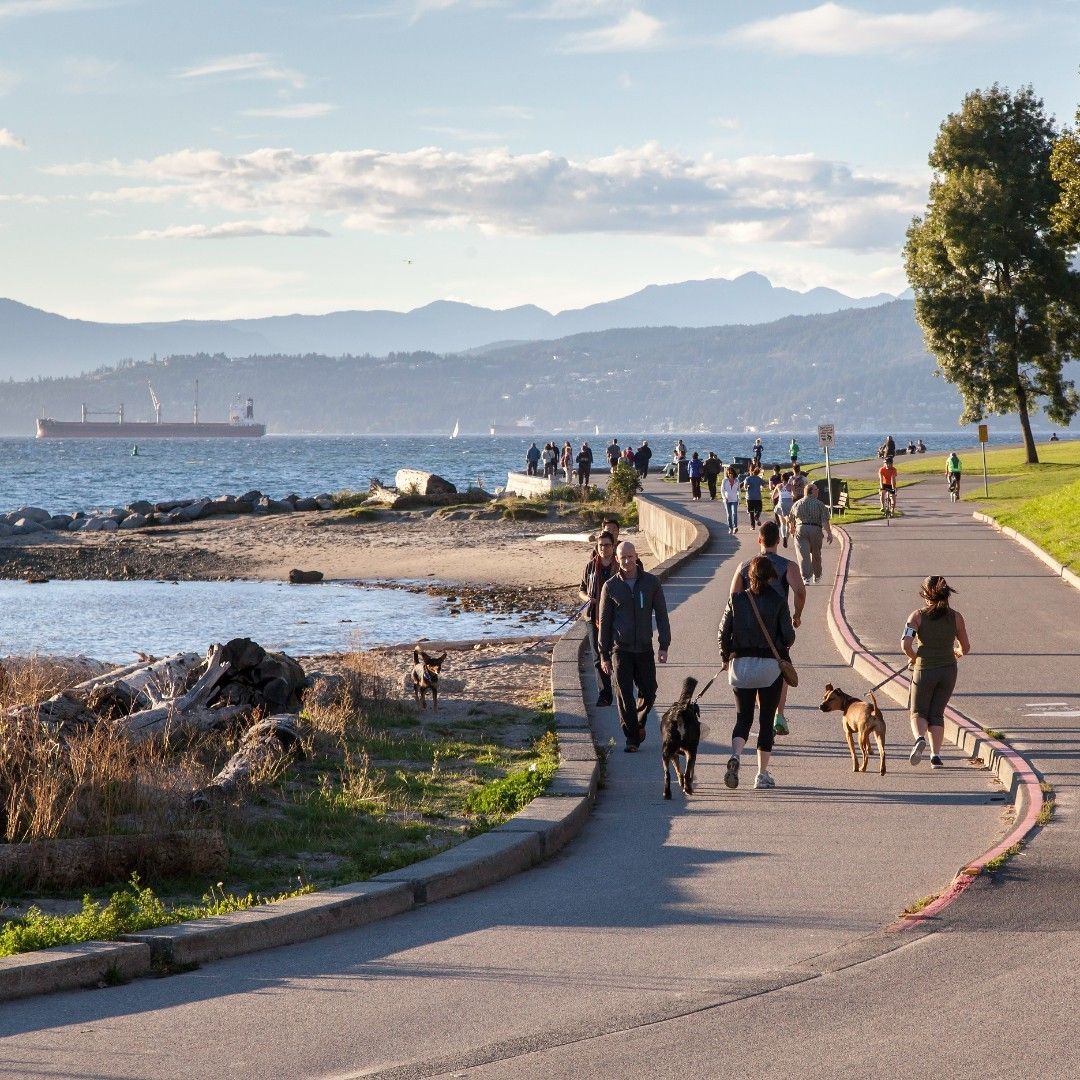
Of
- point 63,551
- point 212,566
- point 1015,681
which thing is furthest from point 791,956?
point 63,551

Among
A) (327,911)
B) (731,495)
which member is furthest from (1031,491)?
(327,911)

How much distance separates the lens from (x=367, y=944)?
7.55 metres

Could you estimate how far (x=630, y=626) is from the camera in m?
12.7

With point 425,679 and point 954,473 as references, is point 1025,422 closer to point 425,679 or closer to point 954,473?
point 954,473

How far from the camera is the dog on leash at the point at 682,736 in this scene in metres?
11.1

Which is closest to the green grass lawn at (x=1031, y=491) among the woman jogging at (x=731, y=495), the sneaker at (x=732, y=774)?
the woman jogging at (x=731, y=495)

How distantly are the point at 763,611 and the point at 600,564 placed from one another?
340 centimetres

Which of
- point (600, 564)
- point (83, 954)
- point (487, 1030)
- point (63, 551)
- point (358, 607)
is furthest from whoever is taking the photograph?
point (63, 551)

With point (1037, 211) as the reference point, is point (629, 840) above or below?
below

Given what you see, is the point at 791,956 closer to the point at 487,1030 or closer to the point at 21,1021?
the point at 487,1030

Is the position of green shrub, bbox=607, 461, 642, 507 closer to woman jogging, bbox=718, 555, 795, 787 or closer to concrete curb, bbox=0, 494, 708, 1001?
woman jogging, bbox=718, 555, 795, 787

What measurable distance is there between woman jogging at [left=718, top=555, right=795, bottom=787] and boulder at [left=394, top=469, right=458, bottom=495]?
46.3m

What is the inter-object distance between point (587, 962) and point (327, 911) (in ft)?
4.52

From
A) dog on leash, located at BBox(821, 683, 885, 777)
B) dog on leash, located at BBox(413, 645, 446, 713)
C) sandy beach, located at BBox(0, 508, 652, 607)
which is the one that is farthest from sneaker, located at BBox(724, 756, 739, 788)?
sandy beach, located at BBox(0, 508, 652, 607)
